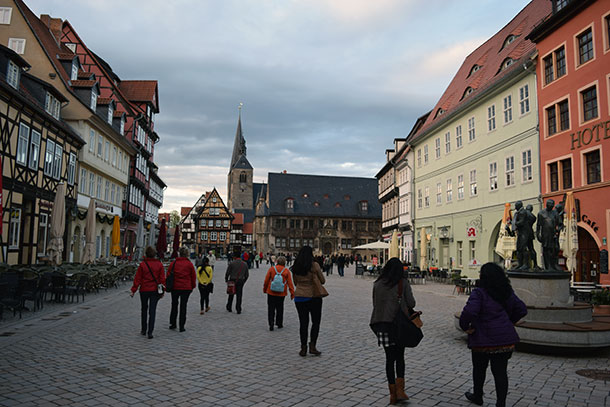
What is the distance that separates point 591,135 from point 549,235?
10.4 metres

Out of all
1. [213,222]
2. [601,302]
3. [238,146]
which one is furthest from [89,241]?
[238,146]

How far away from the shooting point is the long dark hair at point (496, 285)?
5020 millimetres

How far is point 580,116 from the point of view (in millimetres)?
19141

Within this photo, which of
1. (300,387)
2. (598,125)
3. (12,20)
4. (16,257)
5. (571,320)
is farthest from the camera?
(12,20)

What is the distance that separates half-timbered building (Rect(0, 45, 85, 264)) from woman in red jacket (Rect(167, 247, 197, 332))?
12231mm

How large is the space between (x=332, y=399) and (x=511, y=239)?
50.2ft

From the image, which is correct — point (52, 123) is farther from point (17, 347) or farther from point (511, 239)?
point (511, 239)

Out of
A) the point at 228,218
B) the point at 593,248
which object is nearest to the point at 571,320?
the point at 593,248

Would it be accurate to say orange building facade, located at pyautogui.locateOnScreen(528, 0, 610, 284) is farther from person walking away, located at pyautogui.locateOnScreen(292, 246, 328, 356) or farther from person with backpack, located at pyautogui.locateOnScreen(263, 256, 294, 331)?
person walking away, located at pyautogui.locateOnScreen(292, 246, 328, 356)

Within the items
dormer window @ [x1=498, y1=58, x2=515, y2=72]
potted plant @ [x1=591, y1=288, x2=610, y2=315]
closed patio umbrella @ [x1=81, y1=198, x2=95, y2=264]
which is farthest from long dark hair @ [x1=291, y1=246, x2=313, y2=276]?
dormer window @ [x1=498, y1=58, x2=515, y2=72]

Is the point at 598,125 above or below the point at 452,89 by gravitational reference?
below

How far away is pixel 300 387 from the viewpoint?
19.7 feet

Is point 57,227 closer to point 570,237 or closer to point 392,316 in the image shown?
point 392,316

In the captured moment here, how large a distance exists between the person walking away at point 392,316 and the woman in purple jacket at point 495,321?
0.71 metres
